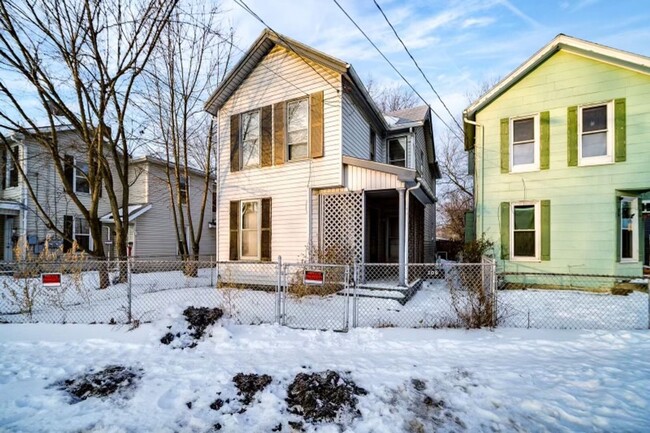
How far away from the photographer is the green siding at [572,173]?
8.62 meters

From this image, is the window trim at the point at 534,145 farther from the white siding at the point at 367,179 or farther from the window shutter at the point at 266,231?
the window shutter at the point at 266,231

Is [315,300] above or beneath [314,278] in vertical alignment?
beneath

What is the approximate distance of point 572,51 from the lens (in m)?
9.28

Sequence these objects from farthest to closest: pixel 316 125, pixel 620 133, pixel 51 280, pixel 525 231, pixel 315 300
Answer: pixel 525 231 < pixel 316 125 < pixel 620 133 < pixel 315 300 < pixel 51 280

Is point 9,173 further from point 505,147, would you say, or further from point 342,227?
point 505,147

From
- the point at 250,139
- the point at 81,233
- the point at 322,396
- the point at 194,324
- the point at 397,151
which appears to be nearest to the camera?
the point at 322,396

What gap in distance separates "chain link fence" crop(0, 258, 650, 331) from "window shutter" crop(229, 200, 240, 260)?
87 cm

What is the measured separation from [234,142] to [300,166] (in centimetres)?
291

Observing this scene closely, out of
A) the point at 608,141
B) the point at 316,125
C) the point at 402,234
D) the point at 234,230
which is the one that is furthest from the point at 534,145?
the point at 234,230

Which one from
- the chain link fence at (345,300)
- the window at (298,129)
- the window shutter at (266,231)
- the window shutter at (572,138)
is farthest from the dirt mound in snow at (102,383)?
the window shutter at (572,138)

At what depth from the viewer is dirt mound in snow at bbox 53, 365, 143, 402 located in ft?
11.1

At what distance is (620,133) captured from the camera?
8688 millimetres

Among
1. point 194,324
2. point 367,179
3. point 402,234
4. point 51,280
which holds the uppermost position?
point 367,179

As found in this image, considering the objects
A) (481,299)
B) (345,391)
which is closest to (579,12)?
(481,299)
